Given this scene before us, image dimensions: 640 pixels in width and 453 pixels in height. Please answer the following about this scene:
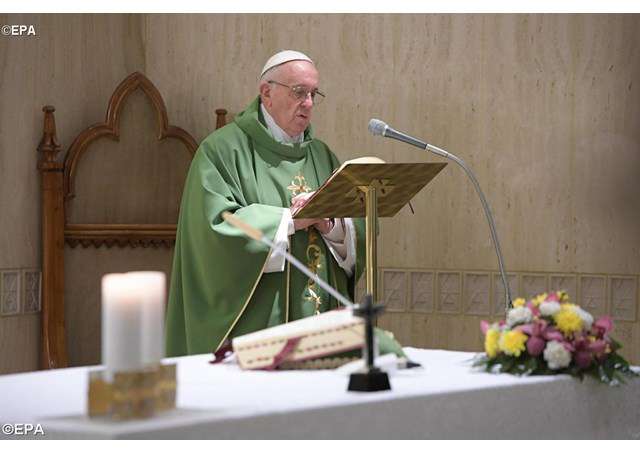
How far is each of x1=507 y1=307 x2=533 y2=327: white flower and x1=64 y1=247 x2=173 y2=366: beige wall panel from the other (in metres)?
3.67

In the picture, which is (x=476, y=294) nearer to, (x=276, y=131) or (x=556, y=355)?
(x=276, y=131)

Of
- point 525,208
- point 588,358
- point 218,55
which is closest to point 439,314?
point 525,208

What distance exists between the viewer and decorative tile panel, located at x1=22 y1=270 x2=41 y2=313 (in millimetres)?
6512

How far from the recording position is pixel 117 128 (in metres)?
6.87

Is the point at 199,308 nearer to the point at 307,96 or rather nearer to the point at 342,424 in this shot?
the point at 307,96

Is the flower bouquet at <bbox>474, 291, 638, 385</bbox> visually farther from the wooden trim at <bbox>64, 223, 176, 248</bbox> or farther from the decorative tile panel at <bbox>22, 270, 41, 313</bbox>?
the decorative tile panel at <bbox>22, 270, 41, 313</bbox>

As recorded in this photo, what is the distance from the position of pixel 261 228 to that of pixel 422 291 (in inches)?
83.4

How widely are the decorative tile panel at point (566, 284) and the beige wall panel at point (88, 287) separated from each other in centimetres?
254

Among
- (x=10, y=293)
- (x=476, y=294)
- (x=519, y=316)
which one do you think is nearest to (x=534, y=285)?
(x=476, y=294)

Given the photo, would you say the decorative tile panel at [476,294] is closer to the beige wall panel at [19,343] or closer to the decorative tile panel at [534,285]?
the decorative tile panel at [534,285]

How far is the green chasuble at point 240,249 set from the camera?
5.44 m

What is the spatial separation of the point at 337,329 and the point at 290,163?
246 cm

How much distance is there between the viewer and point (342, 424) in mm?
3045

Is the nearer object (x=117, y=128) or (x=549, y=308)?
(x=549, y=308)
